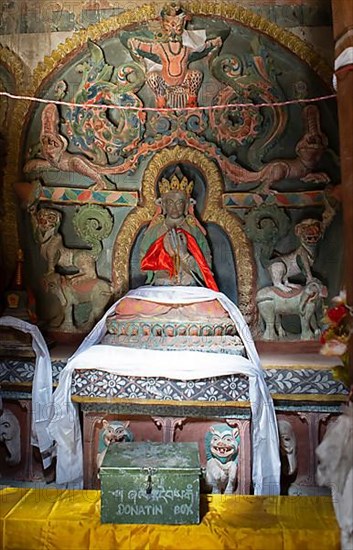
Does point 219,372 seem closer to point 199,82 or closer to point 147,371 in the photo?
point 147,371

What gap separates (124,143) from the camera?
5.12 meters

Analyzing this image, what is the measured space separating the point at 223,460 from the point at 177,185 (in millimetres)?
2169

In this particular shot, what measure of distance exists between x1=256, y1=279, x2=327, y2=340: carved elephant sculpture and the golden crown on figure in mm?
1011

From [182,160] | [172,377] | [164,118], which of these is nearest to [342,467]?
[172,377]

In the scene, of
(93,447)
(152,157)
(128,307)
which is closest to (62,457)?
(93,447)

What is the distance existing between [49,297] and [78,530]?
81.0 inches

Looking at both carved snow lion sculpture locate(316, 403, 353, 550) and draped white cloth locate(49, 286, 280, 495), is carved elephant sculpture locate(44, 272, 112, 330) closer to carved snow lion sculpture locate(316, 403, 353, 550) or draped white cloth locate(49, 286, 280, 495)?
draped white cloth locate(49, 286, 280, 495)

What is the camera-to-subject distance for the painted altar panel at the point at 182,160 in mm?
4930

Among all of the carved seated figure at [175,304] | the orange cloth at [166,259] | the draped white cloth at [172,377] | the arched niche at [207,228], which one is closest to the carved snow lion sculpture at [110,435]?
the draped white cloth at [172,377]

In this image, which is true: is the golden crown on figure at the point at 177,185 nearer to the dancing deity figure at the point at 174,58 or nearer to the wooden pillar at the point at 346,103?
the dancing deity figure at the point at 174,58

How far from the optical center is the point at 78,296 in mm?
5105

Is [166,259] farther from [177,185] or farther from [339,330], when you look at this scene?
[339,330]

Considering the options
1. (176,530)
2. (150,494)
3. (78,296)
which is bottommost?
(176,530)

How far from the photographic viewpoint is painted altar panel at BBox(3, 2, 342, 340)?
493cm
